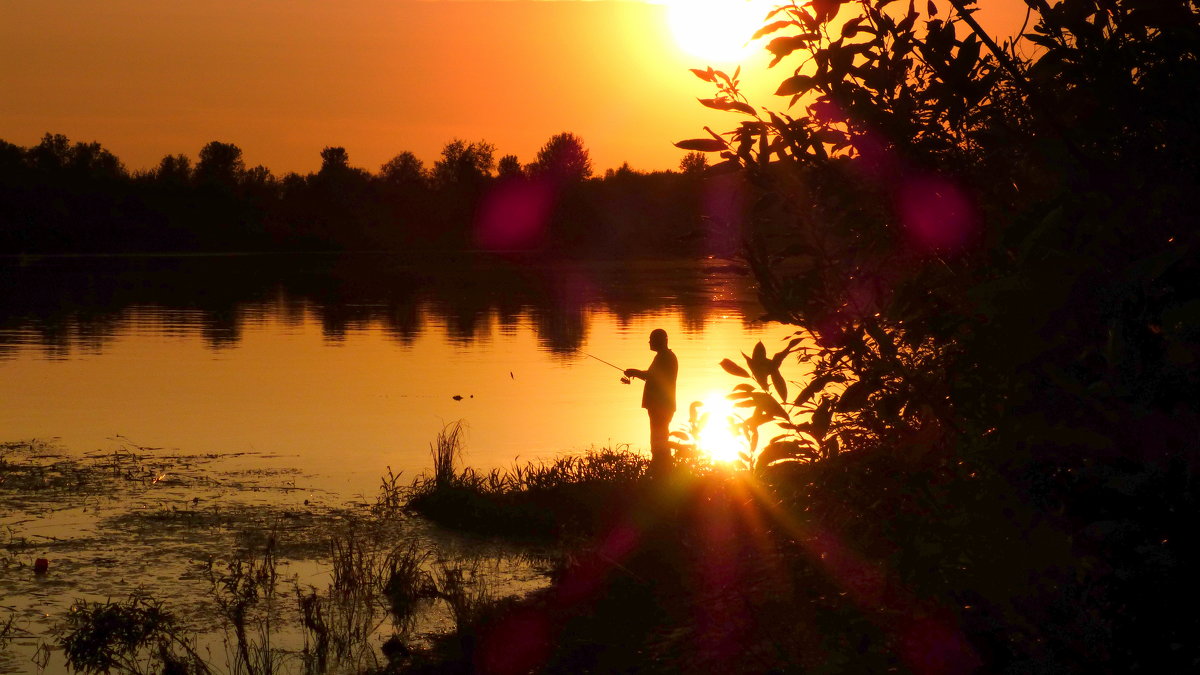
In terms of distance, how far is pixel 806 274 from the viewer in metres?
3.88

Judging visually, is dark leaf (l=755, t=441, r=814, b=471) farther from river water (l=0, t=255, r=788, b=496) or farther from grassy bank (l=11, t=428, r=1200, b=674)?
river water (l=0, t=255, r=788, b=496)

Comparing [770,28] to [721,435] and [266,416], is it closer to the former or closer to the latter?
[721,435]

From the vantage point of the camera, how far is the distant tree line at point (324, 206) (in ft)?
370

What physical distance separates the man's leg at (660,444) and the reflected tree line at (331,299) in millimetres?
6703

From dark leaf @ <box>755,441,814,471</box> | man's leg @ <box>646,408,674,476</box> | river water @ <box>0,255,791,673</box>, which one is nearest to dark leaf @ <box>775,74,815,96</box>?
river water @ <box>0,255,791,673</box>

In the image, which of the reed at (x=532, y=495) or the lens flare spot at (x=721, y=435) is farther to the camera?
the reed at (x=532, y=495)

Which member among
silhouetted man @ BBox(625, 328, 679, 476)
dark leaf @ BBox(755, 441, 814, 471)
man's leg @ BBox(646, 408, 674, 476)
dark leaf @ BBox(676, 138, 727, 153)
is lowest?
man's leg @ BBox(646, 408, 674, 476)

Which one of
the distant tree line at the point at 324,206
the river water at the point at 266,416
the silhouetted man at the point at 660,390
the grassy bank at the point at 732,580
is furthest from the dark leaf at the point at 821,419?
the distant tree line at the point at 324,206

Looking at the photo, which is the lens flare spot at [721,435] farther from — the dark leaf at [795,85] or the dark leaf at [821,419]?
the dark leaf at [795,85]

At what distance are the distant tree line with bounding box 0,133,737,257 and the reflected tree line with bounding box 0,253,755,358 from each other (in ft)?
A: 43.3

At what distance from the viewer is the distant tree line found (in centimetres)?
11288

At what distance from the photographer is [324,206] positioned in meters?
138

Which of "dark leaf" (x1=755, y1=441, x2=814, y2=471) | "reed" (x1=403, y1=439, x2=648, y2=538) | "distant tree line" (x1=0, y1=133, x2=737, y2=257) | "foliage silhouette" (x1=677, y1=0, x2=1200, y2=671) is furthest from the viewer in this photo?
"distant tree line" (x1=0, y1=133, x2=737, y2=257)

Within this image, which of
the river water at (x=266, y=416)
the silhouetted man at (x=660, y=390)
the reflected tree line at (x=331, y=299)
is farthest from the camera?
the reflected tree line at (x=331, y=299)
